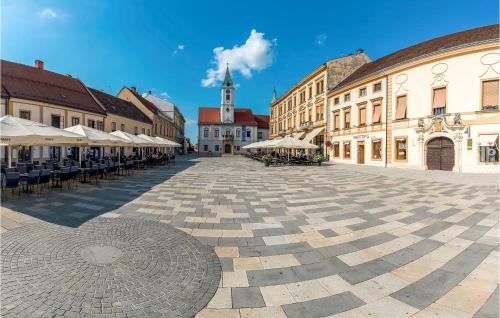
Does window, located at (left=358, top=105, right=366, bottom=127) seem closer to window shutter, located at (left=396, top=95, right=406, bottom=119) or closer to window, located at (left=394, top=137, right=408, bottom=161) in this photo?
window shutter, located at (left=396, top=95, right=406, bottom=119)

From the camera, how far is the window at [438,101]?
19.0 m

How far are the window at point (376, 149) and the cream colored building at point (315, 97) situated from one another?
8489 millimetres

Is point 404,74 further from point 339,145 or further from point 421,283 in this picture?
point 421,283

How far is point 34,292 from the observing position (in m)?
2.92

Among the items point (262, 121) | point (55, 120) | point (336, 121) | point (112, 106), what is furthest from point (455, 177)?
point (262, 121)

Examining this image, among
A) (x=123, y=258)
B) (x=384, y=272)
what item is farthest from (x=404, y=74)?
(x=123, y=258)

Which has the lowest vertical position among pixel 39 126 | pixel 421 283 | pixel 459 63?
pixel 421 283

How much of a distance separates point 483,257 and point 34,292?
721cm

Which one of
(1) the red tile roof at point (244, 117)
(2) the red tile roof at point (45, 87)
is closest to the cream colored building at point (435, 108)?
(2) the red tile roof at point (45, 87)

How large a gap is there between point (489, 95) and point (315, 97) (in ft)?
65.8

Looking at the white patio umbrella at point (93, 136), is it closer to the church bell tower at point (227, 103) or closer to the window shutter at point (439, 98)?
the window shutter at point (439, 98)

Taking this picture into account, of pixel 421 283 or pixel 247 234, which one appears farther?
pixel 247 234

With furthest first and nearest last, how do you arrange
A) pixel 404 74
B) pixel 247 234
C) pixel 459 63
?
pixel 404 74 → pixel 459 63 → pixel 247 234

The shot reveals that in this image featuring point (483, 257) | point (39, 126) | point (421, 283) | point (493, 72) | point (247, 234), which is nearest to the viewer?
point (421, 283)
